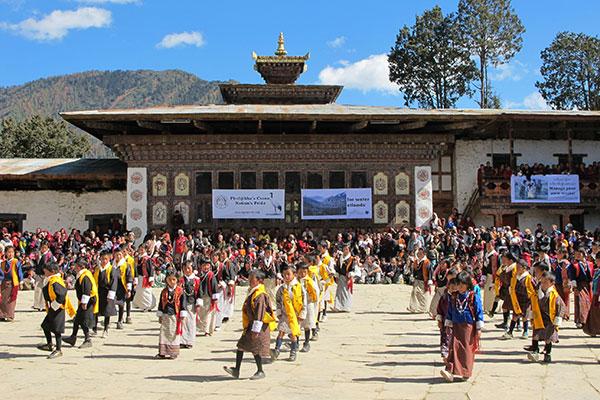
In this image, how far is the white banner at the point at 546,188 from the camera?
24.8 metres

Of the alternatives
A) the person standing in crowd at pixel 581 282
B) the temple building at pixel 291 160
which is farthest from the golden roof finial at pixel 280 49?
the person standing in crowd at pixel 581 282

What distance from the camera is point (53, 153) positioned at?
156 ft

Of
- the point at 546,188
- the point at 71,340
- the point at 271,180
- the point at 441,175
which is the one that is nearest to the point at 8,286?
the point at 71,340

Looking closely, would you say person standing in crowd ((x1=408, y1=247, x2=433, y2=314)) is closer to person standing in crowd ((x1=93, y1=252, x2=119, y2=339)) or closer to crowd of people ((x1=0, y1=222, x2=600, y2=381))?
crowd of people ((x1=0, y1=222, x2=600, y2=381))

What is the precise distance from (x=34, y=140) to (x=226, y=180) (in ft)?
92.7

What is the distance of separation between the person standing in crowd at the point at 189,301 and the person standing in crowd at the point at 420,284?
17.7ft

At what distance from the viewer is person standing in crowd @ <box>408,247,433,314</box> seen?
14.5 m

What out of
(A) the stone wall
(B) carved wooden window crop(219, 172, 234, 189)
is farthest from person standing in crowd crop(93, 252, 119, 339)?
(A) the stone wall

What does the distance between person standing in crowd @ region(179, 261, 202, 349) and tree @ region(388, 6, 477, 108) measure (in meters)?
36.8

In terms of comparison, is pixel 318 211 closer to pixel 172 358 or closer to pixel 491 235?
pixel 491 235

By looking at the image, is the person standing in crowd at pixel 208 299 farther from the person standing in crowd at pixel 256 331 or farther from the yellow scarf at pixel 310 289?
the person standing in crowd at pixel 256 331

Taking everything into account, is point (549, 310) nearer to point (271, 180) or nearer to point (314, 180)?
point (314, 180)

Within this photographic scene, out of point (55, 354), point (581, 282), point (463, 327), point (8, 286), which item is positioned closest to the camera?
point (463, 327)

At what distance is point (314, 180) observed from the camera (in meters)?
25.0
